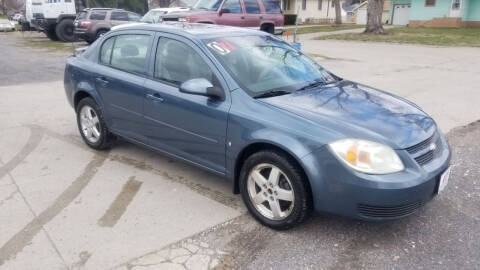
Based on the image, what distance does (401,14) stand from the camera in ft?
131

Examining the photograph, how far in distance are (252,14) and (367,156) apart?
12443 millimetres

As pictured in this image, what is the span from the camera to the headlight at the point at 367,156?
2828 millimetres

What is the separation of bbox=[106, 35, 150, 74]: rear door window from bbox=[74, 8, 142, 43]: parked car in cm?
1450

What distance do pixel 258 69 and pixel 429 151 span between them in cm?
160

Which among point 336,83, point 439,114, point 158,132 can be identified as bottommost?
point 439,114

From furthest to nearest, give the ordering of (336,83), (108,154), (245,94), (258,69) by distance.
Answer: (108,154)
(336,83)
(258,69)
(245,94)

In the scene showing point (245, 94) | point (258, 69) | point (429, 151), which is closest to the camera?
point (429, 151)

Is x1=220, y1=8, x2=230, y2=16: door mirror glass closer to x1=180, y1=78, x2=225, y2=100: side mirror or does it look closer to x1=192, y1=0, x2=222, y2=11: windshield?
x1=192, y1=0, x2=222, y2=11: windshield

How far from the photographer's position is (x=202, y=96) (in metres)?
3.62

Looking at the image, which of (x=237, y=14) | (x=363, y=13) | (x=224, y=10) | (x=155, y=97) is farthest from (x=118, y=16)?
(x=363, y=13)

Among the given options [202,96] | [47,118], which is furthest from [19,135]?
[202,96]

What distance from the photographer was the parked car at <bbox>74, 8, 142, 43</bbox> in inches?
707

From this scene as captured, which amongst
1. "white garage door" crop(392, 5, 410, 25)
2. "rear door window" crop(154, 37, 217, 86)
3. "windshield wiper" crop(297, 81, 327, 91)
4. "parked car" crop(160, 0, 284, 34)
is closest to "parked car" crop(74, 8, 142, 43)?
"parked car" crop(160, 0, 284, 34)

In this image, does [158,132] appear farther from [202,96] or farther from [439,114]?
[439,114]
